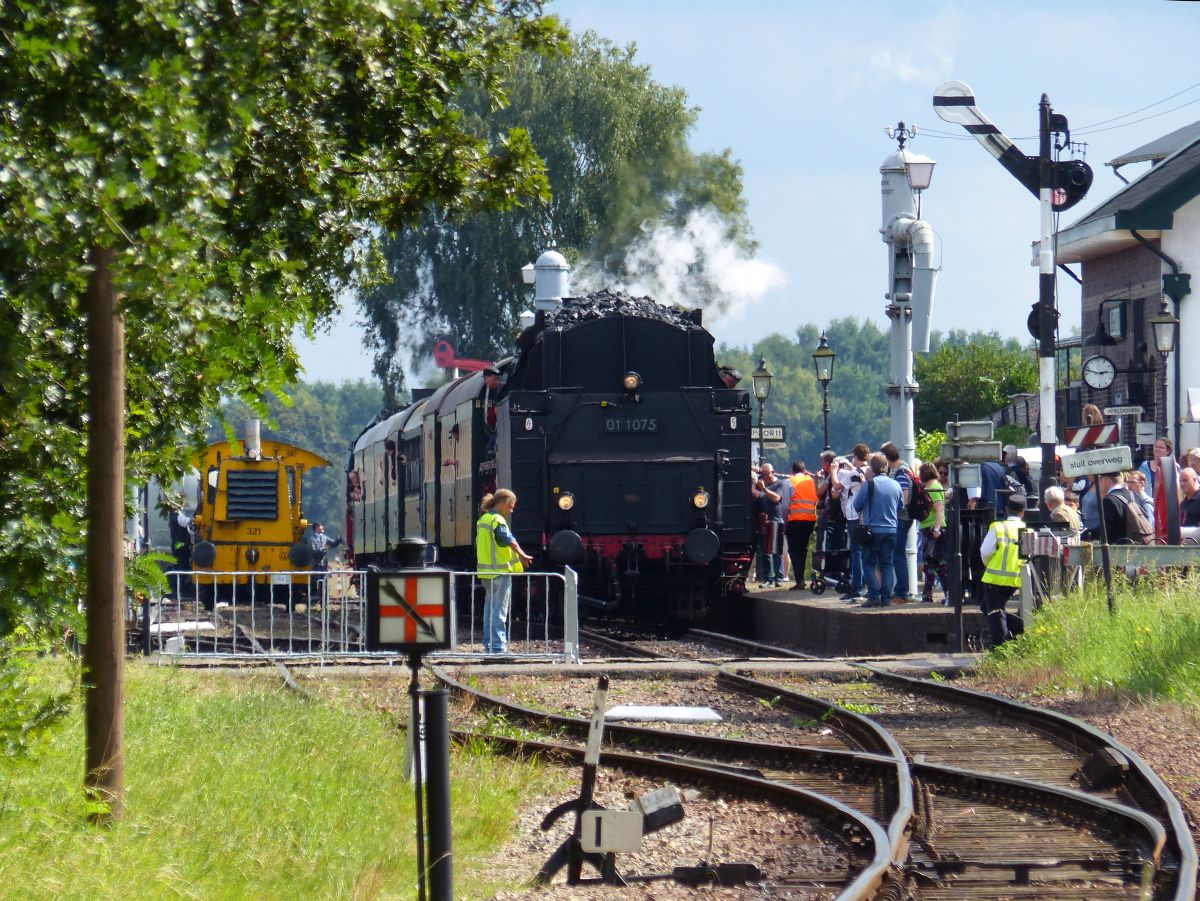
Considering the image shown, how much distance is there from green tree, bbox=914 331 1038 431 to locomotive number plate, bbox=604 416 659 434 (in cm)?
4149

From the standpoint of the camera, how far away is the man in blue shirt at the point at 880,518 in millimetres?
20375

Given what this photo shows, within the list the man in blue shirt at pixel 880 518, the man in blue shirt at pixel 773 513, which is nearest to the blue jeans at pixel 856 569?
the man in blue shirt at pixel 880 518

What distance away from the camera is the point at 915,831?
933 centimetres

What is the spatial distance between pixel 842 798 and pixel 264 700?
15.1ft

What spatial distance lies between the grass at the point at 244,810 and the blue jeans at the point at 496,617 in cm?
577

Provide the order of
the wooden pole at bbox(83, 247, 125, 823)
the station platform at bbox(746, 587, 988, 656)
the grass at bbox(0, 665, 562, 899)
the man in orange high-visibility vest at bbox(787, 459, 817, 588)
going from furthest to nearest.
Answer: the man in orange high-visibility vest at bbox(787, 459, 817, 588)
the station platform at bbox(746, 587, 988, 656)
the wooden pole at bbox(83, 247, 125, 823)
the grass at bbox(0, 665, 562, 899)

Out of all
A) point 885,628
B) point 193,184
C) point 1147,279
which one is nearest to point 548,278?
point 885,628

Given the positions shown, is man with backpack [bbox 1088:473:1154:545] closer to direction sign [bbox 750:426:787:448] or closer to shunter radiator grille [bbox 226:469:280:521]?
direction sign [bbox 750:426:787:448]

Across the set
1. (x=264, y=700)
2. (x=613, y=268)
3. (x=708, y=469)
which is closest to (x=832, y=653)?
(x=708, y=469)

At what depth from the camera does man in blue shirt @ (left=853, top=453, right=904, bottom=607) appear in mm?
20375

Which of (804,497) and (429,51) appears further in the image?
(804,497)

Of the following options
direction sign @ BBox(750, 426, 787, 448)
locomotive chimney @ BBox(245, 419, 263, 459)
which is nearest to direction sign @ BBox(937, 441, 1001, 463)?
direction sign @ BBox(750, 426, 787, 448)

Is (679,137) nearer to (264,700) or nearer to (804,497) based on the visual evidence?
(804,497)

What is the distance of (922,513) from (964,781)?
10.5 metres
